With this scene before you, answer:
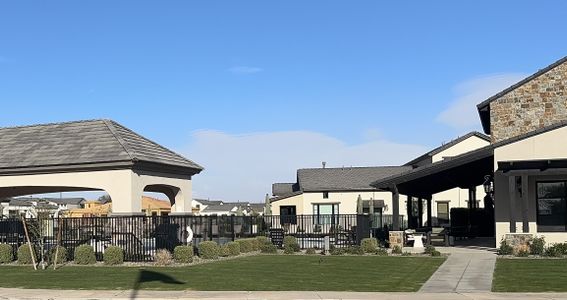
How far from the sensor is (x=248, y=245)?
26656 millimetres

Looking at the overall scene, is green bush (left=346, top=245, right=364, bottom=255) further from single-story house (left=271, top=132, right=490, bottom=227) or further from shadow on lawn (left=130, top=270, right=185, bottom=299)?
single-story house (left=271, top=132, right=490, bottom=227)

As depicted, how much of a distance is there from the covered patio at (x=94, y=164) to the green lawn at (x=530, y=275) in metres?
13.2

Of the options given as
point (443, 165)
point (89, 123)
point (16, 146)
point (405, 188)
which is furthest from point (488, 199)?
point (16, 146)

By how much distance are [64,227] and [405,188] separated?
50.4ft

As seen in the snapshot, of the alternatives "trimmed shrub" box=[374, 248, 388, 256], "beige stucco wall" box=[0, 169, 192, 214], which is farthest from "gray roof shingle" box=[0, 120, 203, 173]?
"trimmed shrub" box=[374, 248, 388, 256]

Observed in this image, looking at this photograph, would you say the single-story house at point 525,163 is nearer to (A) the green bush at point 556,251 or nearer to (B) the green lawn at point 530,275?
(A) the green bush at point 556,251

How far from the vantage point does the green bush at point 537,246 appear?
2325 cm

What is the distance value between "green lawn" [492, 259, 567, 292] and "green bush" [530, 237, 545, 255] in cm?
162

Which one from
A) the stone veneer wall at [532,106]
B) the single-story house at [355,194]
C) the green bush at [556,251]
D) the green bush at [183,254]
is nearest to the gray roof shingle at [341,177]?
the single-story house at [355,194]

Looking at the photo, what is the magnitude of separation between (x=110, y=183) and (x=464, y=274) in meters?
13.5

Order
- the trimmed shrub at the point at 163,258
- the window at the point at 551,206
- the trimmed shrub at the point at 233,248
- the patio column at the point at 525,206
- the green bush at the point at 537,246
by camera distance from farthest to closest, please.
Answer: the window at the point at 551,206, the trimmed shrub at the point at 233,248, the patio column at the point at 525,206, the green bush at the point at 537,246, the trimmed shrub at the point at 163,258

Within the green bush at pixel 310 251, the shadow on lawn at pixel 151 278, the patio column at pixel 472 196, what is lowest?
the green bush at pixel 310 251

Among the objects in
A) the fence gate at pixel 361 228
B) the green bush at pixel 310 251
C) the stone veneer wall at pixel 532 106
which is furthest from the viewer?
the fence gate at pixel 361 228

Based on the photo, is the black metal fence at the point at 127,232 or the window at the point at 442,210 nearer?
the black metal fence at the point at 127,232
